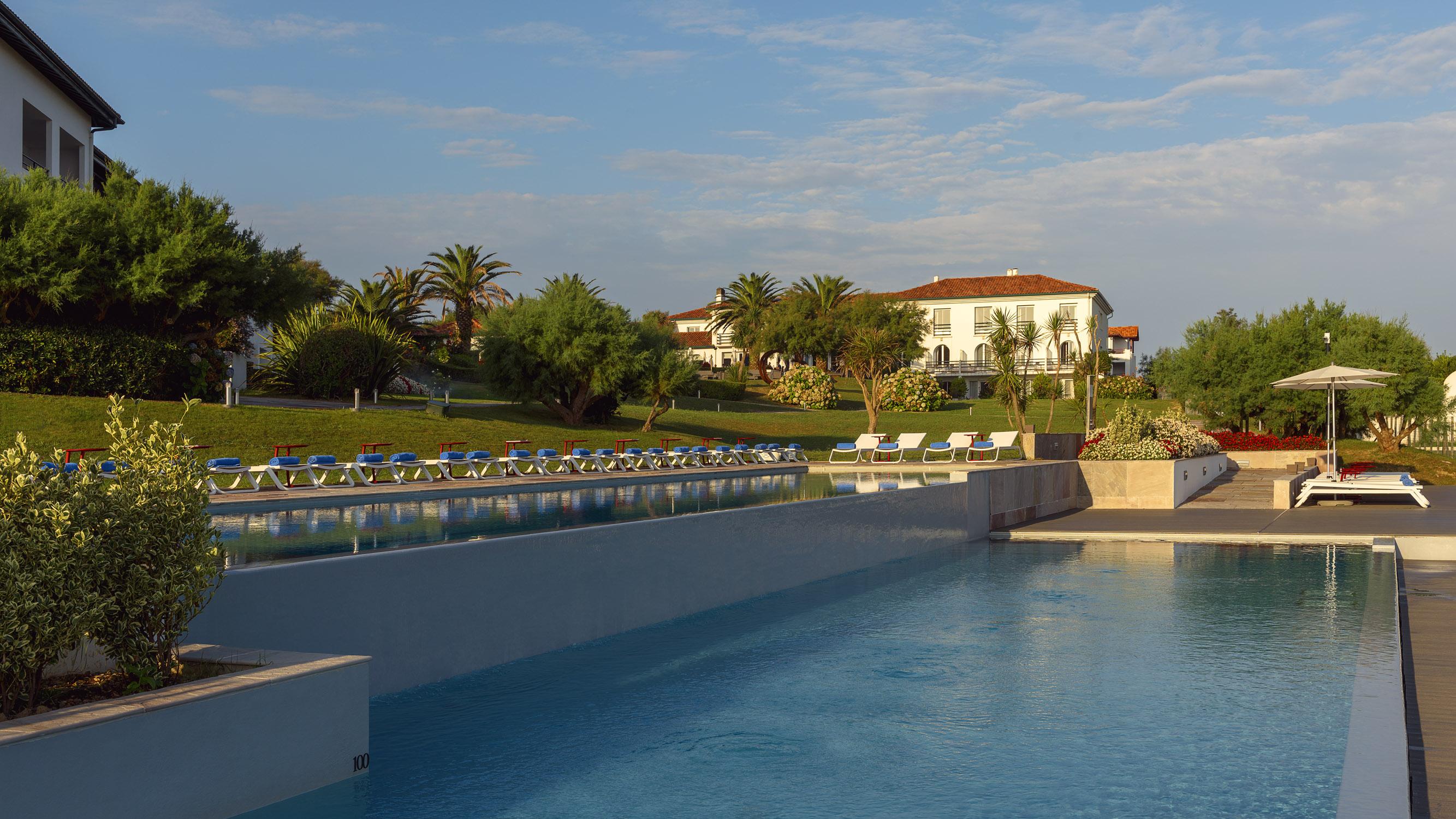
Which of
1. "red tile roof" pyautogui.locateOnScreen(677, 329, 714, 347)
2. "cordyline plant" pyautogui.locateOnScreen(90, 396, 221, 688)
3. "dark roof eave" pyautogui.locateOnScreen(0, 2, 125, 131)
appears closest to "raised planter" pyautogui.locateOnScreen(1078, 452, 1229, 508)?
"cordyline plant" pyautogui.locateOnScreen(90, 396, 221, 688)

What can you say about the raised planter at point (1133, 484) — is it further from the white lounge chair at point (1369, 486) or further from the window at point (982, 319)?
the window at point (982, 319)

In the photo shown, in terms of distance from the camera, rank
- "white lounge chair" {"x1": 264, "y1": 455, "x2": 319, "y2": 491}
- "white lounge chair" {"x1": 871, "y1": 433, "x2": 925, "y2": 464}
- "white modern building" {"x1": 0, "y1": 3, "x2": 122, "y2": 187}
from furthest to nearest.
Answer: "white lounge chair" {"x1": 871, "y1": 433, "x2": 925, "y2": 464}
"white modern building" {"x1": 0, "y1": 3, "x2": 122, "y2": 187}
"white lounge chair" {"x1": 264, "y1": 455, "x2": 319, "y2": 491}

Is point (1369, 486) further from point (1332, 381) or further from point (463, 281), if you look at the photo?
point (463, 281)

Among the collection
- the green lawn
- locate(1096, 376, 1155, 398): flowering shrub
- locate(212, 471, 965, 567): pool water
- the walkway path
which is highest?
locate(1096, 376, 1155, 398): flowering shrub

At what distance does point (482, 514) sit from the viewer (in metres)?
11.6

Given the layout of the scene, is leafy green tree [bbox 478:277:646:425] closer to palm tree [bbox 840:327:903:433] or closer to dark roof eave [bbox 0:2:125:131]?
palm tree [bbox 840:327:903:433]

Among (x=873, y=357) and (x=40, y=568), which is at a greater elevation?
(x=873, y=357)

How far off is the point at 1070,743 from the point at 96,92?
96.8ft

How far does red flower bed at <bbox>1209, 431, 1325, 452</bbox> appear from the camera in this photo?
28531 millimetres

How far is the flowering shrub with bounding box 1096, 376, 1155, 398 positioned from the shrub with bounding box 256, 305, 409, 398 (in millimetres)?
36219

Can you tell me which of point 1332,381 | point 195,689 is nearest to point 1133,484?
point 1332,381

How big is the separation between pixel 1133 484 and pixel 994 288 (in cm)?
5306

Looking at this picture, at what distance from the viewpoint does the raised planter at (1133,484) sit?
758 inches

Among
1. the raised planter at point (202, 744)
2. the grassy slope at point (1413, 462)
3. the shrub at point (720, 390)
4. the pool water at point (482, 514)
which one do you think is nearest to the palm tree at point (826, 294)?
the shrub at point (720, 390)
